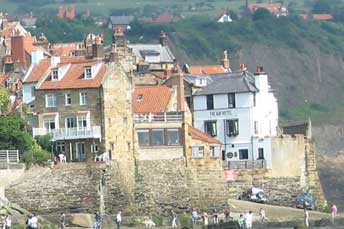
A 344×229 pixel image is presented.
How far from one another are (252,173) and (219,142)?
6.49 feet

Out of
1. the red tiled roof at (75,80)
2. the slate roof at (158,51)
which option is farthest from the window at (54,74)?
the slate roof at (158,51)

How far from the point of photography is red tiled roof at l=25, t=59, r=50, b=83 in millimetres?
96625

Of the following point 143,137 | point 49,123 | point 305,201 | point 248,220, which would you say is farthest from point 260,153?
point 248,220

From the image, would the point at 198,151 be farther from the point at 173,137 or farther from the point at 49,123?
the point at 49,123

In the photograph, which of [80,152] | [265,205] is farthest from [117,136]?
[265,205]

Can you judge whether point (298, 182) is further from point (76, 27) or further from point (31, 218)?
point (76, 27)

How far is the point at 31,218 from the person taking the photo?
3344 inches

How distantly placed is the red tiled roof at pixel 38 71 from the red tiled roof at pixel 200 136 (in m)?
6.56

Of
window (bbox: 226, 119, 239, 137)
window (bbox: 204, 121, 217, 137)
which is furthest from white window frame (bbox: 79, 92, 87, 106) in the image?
window (bbox: 226, 119, 239, 137)

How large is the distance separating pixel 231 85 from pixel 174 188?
27.4 feet

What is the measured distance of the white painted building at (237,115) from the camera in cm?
10031

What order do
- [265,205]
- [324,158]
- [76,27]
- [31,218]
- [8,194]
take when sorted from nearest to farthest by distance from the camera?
Result: 1. [31,218]
2. [8,194]
3. [265,205]
4. [324,158]
5. [76,27]

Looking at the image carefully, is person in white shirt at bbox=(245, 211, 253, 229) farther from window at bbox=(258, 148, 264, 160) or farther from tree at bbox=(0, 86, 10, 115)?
tree at bbox=(0, 86, 10, 115)

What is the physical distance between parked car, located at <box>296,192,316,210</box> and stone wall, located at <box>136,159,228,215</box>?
175 inches
